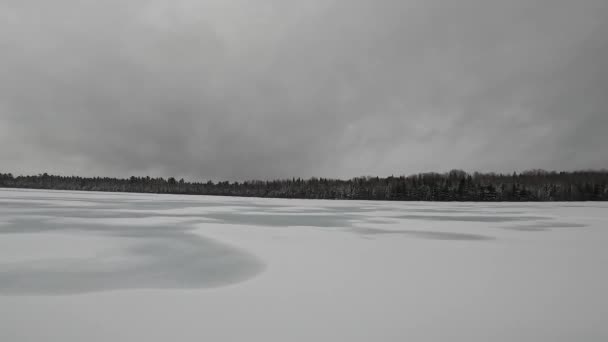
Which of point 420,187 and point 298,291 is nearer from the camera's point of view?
point 298,291

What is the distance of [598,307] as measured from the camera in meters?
4.57

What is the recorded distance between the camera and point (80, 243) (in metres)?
9.27

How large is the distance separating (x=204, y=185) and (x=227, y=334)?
165 metres

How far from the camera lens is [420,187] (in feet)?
286

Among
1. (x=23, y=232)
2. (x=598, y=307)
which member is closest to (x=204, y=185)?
(x=23, y=232)

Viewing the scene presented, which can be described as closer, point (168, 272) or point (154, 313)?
point (154, 313)

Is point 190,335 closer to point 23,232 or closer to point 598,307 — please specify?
point 598,307

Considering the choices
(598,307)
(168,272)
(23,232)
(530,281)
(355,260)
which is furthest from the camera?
(23,232)

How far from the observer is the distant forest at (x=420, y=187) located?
271 ft

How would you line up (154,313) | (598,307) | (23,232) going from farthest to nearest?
(23,232)
(598,307)
(154,313)

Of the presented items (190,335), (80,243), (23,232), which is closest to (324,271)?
(190,335)

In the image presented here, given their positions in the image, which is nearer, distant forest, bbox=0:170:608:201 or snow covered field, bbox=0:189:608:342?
snow covered field, bbox=0:189:608:342

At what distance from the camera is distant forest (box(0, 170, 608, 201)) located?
82.7 m

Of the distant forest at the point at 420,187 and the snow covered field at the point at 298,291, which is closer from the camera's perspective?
the snow covered field at the point at 298,291
